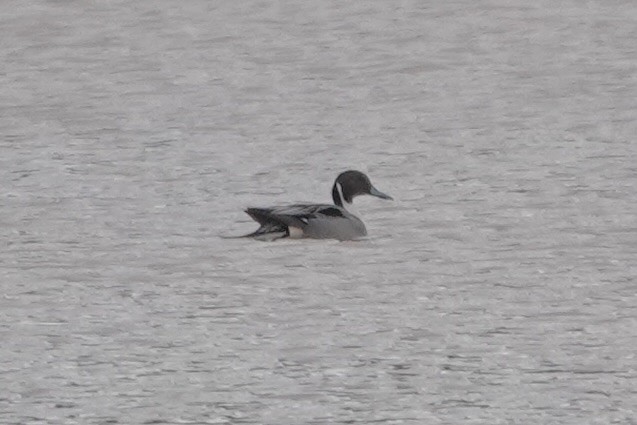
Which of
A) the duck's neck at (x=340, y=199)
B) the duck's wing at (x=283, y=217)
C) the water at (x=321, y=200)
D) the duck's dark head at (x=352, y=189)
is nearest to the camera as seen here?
the water at (x=321, y=200)

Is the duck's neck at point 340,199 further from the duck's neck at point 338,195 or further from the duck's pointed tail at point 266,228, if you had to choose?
the duck's pointed tail at point 266,228

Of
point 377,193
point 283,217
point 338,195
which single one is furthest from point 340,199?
point 283,217

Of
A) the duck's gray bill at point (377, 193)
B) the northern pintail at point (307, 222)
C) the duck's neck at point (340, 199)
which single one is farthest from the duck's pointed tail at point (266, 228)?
the duck's gray bill at point (377, 193)

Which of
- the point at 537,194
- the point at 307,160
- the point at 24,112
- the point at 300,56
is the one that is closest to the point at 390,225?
the point at 537,194

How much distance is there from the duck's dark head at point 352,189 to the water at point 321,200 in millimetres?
217

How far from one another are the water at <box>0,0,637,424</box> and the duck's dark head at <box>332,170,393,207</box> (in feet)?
0.71

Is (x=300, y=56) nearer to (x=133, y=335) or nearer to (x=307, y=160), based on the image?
(x=307, y=160)

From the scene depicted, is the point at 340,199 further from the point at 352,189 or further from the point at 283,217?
the point at 283,217

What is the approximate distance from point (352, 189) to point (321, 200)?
0.86 metres

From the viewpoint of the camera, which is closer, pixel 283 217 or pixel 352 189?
pixel 283 217

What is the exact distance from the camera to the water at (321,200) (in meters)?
9.38

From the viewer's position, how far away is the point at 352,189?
1366 centimetres

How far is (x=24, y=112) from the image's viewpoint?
59.7ft

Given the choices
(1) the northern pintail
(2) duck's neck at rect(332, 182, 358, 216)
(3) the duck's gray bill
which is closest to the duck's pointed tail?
(1) the northern pintail
